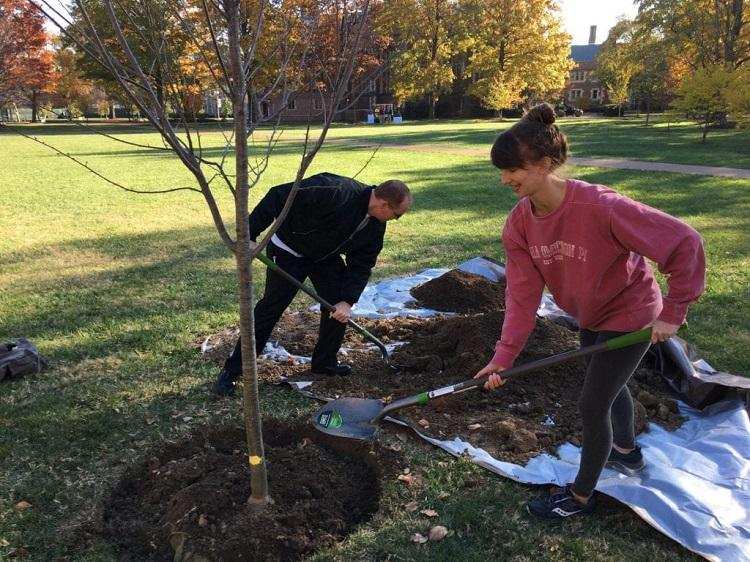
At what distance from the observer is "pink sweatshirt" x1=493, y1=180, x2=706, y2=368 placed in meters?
2.15

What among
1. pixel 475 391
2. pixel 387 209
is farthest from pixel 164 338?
pixel 475 391

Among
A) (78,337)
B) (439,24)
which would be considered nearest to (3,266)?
(78,337)

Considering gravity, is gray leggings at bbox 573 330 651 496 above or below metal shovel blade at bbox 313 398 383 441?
above

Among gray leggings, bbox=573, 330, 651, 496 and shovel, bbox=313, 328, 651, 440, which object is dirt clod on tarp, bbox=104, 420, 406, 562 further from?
gray leggings, bbox=573, 330, 651, 496

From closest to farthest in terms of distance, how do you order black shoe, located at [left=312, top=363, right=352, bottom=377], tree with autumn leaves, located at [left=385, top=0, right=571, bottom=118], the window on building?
black shoe, located at [left=312, top=363, right=352, bottom=377], tree with autumn leaves, located at [left=385, top=0, right=571, bottom=118], the window on building

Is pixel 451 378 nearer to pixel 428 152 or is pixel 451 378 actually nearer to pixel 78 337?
pixel 78 337

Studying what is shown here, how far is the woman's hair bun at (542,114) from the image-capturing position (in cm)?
232

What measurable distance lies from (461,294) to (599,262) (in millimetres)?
3123

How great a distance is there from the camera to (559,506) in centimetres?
273

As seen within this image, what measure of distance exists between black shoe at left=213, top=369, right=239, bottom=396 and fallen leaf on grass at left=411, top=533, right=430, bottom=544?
5.72 ft

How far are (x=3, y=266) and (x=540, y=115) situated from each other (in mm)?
6928

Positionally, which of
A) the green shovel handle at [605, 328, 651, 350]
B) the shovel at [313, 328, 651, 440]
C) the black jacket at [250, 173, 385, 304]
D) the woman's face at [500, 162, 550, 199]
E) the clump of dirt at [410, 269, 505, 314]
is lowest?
the shovel at [313, 328, 651, 440]

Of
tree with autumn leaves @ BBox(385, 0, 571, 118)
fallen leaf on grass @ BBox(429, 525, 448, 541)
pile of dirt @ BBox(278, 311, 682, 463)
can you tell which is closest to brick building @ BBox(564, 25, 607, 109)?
tree with autumn leaves @ BBox(385, 0, 571, 118)

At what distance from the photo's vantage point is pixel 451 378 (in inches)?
154
